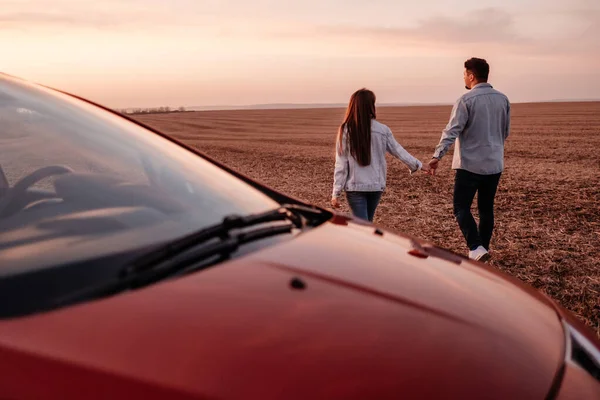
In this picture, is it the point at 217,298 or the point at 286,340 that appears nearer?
the point at 286,340

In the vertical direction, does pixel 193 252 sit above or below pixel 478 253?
above

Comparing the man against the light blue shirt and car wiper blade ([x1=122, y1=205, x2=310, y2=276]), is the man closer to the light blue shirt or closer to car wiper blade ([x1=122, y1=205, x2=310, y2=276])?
the light blue shirt

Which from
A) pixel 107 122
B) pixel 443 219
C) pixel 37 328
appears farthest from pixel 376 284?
pixel 443 219

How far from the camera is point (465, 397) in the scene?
126cm

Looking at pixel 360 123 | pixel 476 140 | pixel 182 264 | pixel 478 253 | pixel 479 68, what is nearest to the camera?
pixel 182 264

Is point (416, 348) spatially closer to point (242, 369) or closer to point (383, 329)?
point (383, 329)

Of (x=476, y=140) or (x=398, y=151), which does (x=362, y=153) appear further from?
(x=476, y=140)

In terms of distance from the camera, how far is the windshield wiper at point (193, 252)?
→ 1409mm

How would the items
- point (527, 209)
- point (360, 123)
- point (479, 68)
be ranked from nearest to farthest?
point (360, 123) < point (479, 68) < point (527, 209)

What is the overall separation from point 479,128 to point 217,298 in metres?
5.14

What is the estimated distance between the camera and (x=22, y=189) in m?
2.11

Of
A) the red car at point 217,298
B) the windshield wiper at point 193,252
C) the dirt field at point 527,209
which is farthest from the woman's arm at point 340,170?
the windshield wiper at point 193,252

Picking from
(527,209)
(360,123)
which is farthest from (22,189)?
(527,209)

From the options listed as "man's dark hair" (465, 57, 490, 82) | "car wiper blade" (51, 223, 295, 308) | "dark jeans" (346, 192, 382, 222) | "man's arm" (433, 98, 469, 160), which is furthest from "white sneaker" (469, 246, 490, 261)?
"car wiper blade" (51, 223, 295, 308)
